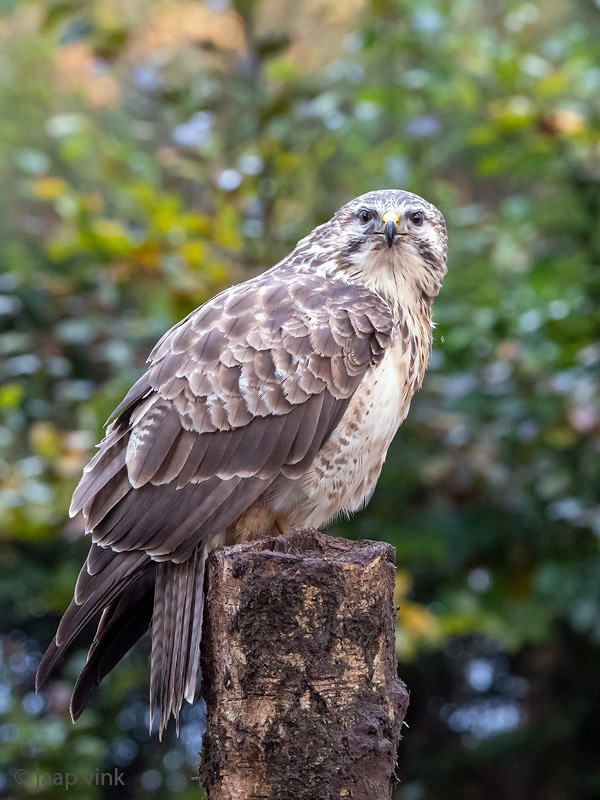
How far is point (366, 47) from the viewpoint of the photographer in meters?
4.08

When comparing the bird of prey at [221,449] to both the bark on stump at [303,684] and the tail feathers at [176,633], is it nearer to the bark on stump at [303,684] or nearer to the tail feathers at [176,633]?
the tail feathers at [176,633]

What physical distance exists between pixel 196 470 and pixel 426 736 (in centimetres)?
413

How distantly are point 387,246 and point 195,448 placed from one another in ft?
3.07

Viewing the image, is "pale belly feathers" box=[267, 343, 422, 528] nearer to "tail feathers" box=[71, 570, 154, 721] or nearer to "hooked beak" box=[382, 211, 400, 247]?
"hooked beak" box=[382, 211, 400, 247]

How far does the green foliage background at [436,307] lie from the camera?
4.05m

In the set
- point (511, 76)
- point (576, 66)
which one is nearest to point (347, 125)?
point (511, 76)

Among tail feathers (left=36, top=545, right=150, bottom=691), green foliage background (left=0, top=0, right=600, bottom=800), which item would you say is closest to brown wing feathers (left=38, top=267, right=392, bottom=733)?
tail feathers (left=36, top=545, right=150, bottom=691)

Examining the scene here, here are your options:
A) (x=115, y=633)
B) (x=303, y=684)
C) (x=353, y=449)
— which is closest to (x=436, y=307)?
(x=353, y=449)

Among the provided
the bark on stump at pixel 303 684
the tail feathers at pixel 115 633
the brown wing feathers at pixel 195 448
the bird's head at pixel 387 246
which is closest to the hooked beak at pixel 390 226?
the bird's head at pixel 387 246

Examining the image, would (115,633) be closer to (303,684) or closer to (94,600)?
(94,600)

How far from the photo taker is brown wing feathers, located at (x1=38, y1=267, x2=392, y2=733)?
259cm

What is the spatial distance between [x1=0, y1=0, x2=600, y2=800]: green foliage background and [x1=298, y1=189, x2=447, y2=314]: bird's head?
0.91 m

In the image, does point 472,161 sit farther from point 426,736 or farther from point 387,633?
point 387,633

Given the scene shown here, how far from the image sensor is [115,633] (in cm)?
282
